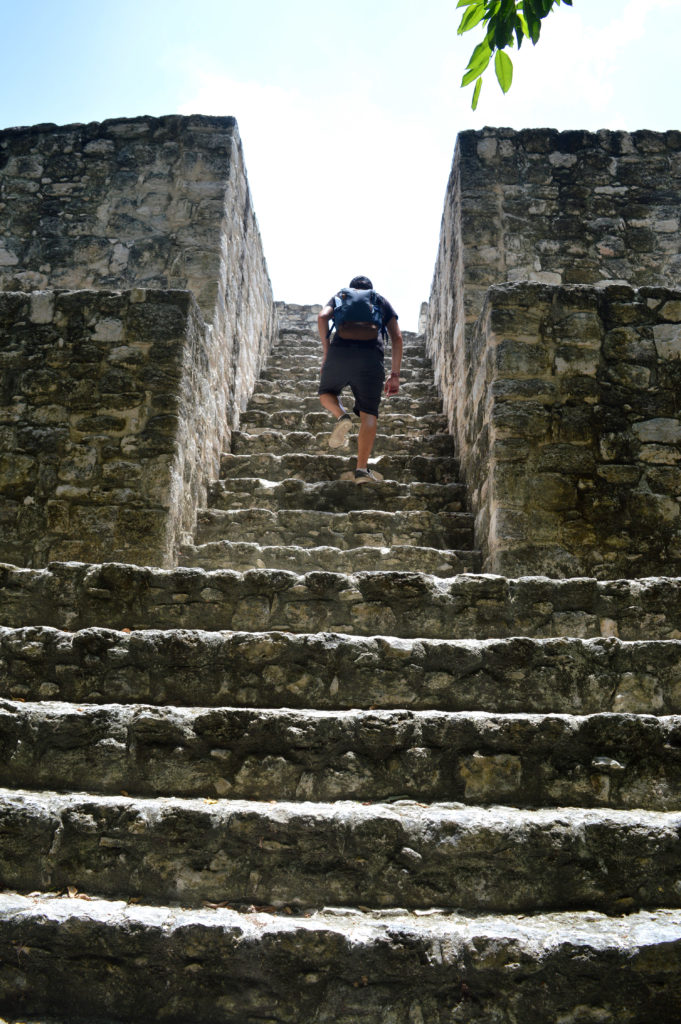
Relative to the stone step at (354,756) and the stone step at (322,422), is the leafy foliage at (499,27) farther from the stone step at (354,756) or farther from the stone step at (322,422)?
the stone step at (322,422)

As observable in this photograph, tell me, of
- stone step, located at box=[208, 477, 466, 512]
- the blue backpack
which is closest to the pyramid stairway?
stone step, located at box=[208, 477, 466, 512]

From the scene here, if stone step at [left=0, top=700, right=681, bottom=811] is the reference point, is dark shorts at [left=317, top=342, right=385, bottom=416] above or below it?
above

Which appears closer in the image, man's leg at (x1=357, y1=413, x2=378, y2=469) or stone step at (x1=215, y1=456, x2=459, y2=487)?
man's leg at (x1=357, y1=413, x2=378, y2=469)

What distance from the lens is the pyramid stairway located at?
167cm

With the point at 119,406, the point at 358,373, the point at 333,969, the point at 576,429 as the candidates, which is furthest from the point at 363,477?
the point at 333,969

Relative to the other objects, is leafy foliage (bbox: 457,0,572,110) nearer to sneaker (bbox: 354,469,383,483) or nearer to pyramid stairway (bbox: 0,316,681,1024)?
pyramid stairway (bbox: 0,316,681,1024)

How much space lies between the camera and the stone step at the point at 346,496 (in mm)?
4762

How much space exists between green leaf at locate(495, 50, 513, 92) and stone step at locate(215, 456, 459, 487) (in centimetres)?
334

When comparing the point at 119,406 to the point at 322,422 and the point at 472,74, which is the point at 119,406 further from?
the point at 472,74

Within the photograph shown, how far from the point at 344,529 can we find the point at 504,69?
286cm

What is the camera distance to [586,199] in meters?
6.58

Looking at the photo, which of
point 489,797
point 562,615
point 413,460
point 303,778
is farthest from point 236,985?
point 413,460

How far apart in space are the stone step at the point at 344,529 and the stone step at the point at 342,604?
151 centimetres

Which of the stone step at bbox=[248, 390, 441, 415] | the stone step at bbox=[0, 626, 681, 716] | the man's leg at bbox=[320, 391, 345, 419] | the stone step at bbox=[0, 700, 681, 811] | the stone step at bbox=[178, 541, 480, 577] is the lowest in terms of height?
the stone step at bbox=[0, 700, 681, 811]
